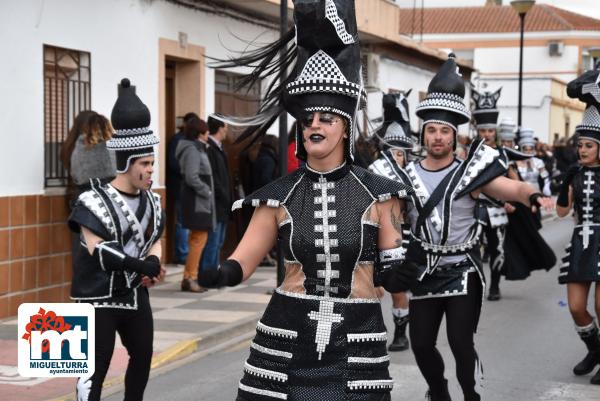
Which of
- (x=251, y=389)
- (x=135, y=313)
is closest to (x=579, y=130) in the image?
(x=135, y=313)

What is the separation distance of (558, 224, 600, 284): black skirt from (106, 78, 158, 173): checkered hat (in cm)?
371

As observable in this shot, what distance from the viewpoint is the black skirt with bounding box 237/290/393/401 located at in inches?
168

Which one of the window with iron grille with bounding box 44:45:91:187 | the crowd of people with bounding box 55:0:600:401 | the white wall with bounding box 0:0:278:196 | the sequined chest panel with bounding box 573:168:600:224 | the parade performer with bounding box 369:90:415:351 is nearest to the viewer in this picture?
the crowd of people with bounding box 55:0:600:401

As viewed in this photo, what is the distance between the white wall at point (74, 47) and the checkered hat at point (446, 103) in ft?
8.11

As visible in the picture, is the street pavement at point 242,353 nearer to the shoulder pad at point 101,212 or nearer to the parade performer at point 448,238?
the parade performer at point 448,238

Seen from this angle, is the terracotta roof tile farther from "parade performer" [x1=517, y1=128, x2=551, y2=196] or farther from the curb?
the curb

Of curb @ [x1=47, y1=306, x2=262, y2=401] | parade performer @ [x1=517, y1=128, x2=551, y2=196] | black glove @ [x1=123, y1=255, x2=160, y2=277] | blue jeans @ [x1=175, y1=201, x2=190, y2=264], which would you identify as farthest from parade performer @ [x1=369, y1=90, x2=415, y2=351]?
parade performer @ [x1=517, y1=128, x2=551, y2=196]

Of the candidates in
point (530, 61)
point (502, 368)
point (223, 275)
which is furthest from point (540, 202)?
point (530, 61)

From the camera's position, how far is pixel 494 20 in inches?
2682

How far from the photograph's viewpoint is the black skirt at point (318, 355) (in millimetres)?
4258

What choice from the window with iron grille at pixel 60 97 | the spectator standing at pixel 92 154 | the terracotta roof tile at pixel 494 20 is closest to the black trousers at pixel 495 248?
the spectator standing at pixel 92 154

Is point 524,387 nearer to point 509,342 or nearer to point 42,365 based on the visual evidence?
point 509,342

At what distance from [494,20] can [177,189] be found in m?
57.3

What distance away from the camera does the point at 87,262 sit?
5926 millimetres
